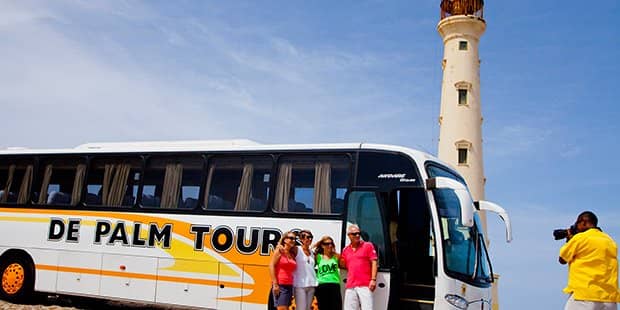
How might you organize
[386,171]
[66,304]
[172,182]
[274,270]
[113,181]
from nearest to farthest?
[274,270] < [386,171] < [172,182] < [113,181] < [66,304]

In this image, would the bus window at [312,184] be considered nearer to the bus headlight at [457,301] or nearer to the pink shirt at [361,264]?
the pink shirt at [361,264]

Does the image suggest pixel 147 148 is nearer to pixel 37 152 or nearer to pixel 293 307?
pixel 37 152

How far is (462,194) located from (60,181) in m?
8.16

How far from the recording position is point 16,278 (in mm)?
12312

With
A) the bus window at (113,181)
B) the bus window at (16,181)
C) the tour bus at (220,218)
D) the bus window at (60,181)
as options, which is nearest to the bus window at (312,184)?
the tour bus at (220,218)

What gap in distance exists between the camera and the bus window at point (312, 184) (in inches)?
393

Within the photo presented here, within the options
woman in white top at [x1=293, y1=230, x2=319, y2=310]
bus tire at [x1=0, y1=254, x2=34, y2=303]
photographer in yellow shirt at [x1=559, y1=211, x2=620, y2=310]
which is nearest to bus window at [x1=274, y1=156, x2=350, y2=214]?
woman in white top at [x1=293, y1=230, x2=319, y2=310]

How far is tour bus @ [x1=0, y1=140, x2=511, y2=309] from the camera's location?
31.3 feet

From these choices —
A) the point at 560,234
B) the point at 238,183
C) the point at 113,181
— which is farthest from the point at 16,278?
the point at 560,234

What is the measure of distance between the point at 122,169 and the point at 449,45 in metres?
19.6

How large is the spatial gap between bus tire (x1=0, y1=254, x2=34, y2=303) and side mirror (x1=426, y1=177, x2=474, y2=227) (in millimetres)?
8199

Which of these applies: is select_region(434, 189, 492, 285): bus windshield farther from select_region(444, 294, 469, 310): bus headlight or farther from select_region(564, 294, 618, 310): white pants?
select_region(564, 294, 618, 310): white pants

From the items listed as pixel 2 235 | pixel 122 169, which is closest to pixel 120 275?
pixel 122 169

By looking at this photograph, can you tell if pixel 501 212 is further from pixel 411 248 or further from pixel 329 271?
pixel 329 271
